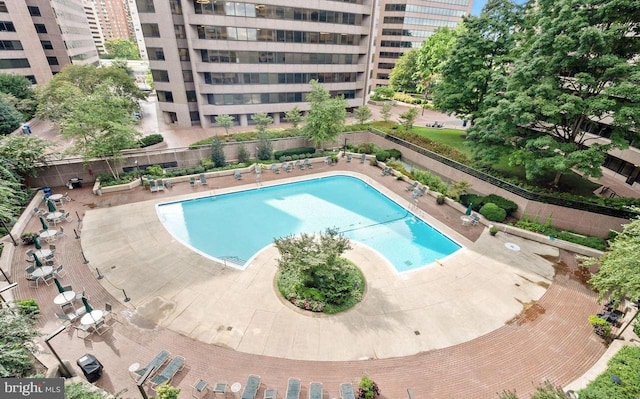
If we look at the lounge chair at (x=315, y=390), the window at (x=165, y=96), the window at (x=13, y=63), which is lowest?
the lounge chair at (x=315, y=390)

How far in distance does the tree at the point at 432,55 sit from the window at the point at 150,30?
45.7 m

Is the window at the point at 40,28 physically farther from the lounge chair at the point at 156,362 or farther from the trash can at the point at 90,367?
the lounge chair at the point at 156,362

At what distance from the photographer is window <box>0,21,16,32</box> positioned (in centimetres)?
4338

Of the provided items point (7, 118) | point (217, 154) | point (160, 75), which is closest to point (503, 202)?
point (217, 154)

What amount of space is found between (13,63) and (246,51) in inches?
1622

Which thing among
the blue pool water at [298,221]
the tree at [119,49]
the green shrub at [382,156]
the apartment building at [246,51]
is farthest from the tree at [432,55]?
the tree at [119,49]

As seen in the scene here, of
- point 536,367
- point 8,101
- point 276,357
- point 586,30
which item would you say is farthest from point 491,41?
point 8,101

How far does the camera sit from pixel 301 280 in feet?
47.8

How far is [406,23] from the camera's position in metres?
68.1

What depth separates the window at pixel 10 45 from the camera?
4386 cm

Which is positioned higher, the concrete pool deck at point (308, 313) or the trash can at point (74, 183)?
the trash can at point (74, 183)

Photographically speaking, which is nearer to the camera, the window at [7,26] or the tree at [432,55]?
the window at [7,26]

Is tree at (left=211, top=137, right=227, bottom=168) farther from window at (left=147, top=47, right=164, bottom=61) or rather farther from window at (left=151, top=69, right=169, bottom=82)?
window at (left=147, top=47, right=164, bottom=61)

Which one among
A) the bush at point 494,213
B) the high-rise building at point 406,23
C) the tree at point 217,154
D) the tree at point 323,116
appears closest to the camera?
the bush at point 494,213
